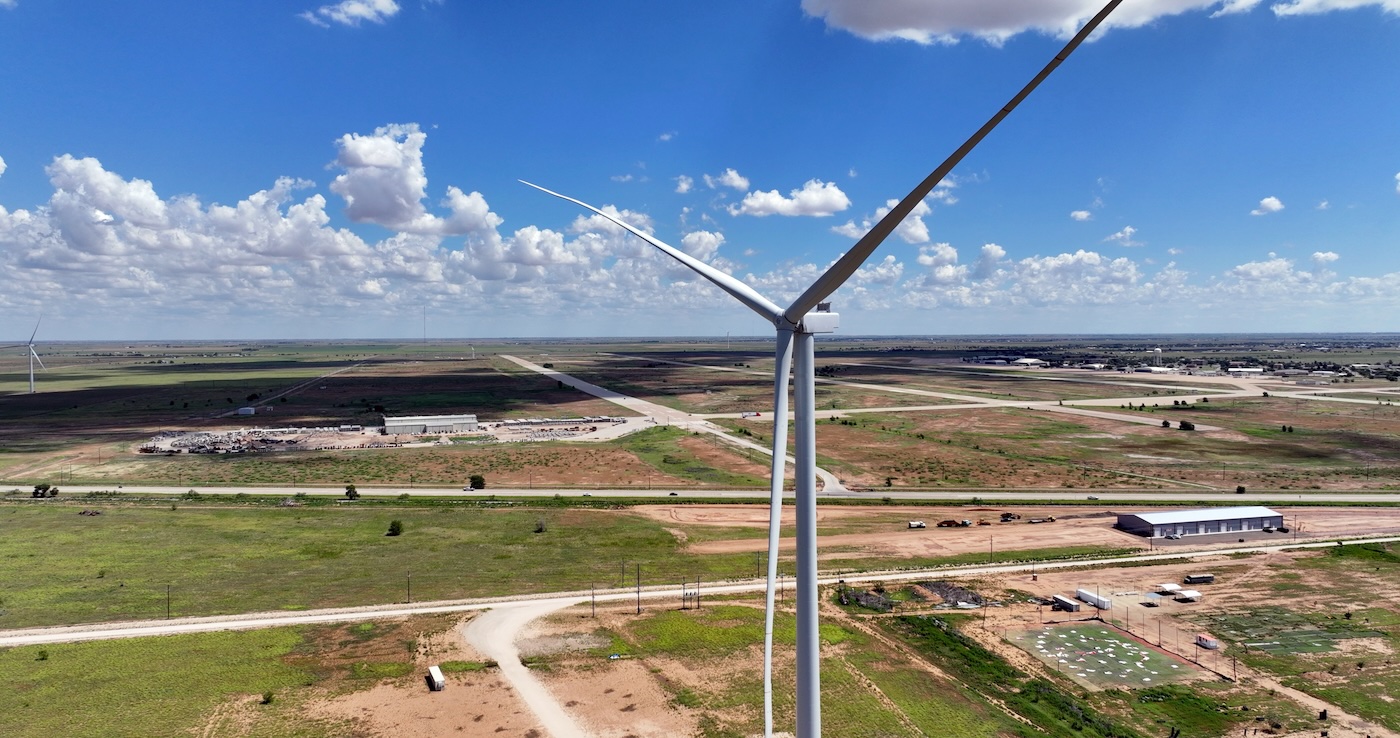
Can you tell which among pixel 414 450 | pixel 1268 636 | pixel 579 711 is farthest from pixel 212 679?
pixel 414 450

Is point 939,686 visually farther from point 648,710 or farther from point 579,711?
point 579,711

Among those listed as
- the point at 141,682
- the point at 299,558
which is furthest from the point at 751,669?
the point at 299,558

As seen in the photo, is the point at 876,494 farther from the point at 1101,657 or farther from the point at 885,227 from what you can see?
the point at 885,227

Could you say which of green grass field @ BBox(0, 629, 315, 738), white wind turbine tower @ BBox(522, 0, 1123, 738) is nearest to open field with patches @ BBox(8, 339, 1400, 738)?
green grass field @ BBox(0, 629, 315, 738)

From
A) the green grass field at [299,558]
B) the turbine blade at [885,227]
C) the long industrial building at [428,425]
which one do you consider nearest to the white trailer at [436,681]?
the green grass field at [299,558]

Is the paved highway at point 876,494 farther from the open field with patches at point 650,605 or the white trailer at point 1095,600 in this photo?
the white trailer at point 1095,600
